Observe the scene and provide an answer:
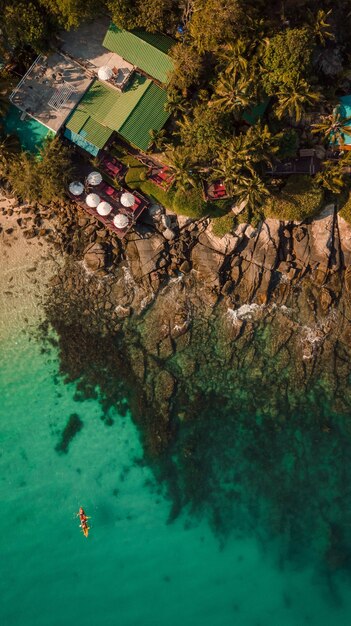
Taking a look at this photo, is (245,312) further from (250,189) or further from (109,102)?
(109,102)

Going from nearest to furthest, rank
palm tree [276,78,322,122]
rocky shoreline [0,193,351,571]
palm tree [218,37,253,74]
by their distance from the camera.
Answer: palm tree [218,37,253,74]
palm tree [276,78,322,122]
rocky shoreline [0,193,351,571]

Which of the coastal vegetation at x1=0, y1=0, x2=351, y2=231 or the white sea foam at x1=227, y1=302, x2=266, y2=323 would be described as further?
the white sea foam at x1=227, y1=302, x2=266, y2=323

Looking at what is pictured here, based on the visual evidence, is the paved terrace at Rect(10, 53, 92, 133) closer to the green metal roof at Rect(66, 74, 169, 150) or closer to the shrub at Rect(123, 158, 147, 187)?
the green metal roof at Rect(66, 74, 169, 150)

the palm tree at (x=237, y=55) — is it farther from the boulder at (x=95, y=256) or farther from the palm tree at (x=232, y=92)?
the boulder at (x=95, y=256)

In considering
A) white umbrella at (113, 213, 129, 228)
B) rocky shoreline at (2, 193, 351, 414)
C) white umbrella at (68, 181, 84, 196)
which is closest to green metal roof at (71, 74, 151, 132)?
white umbrella at (68, 181, 84, 196)

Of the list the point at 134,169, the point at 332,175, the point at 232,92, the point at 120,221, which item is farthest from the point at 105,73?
the point at 332,175

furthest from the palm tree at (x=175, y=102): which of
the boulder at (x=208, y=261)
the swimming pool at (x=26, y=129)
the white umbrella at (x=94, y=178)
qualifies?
the boulder at (x=208, y=261)

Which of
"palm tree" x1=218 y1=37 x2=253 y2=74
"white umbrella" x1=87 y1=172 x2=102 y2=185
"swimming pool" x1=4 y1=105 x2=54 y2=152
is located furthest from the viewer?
"swimming pool" x1=4 y1=105 x2=54 y2=152
